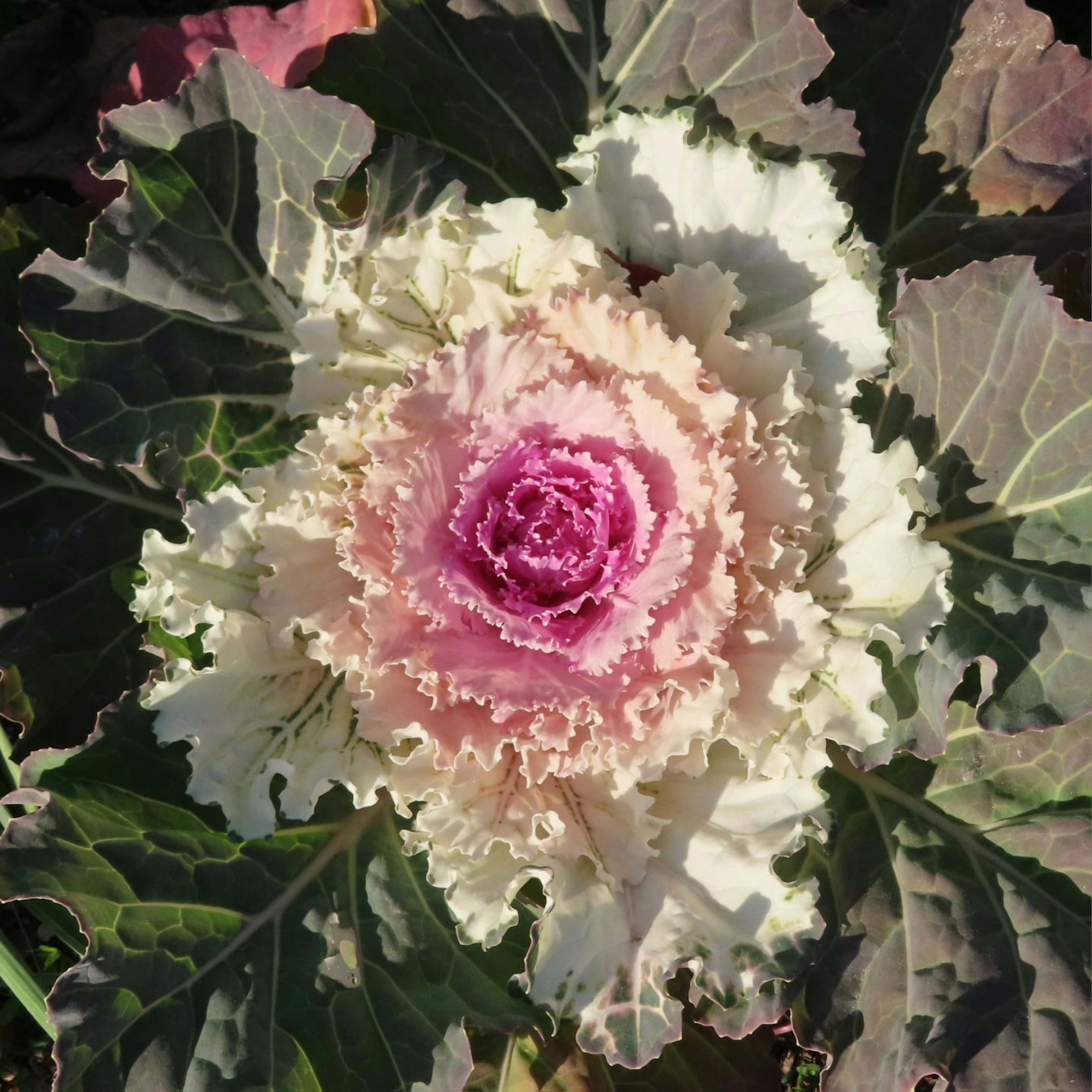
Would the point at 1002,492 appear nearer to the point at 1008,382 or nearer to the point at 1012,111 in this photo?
Result: the point at 1008,382

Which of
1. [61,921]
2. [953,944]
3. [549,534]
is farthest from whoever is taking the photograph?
[61,921]

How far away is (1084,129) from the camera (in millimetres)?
2268

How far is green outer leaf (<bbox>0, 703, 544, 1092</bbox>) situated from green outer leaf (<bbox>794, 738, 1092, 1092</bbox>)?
1.88ft

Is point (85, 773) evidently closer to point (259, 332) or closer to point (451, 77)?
point (259, 332)

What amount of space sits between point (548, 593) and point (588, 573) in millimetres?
73

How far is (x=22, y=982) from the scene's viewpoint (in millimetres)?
2230

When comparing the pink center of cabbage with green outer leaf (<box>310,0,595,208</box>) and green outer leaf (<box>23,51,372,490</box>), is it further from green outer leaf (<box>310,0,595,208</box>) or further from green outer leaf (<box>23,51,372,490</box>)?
green outer leaf (<box>310,0,595,208</box>)

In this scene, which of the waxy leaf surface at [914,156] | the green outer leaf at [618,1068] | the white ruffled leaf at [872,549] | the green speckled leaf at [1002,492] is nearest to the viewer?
the white ruffled leaf at [872,549]

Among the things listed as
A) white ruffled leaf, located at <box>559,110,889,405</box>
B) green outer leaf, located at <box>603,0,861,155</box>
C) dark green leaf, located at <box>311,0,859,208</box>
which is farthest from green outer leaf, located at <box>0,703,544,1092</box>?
green outer leaf, located at <box>603,0,861,155</box>

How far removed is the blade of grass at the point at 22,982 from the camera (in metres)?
2.21

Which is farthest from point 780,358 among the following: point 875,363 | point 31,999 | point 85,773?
point 31,999

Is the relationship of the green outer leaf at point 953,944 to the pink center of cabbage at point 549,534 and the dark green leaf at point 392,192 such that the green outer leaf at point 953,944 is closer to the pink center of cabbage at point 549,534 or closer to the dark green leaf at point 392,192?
the pink center of cabbage at point 549,534

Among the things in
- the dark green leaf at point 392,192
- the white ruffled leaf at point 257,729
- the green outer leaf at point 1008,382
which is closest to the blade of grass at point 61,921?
the white ruffled leaf at point 257,729

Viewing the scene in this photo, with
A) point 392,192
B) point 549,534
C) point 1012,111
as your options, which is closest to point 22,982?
point 549,534
